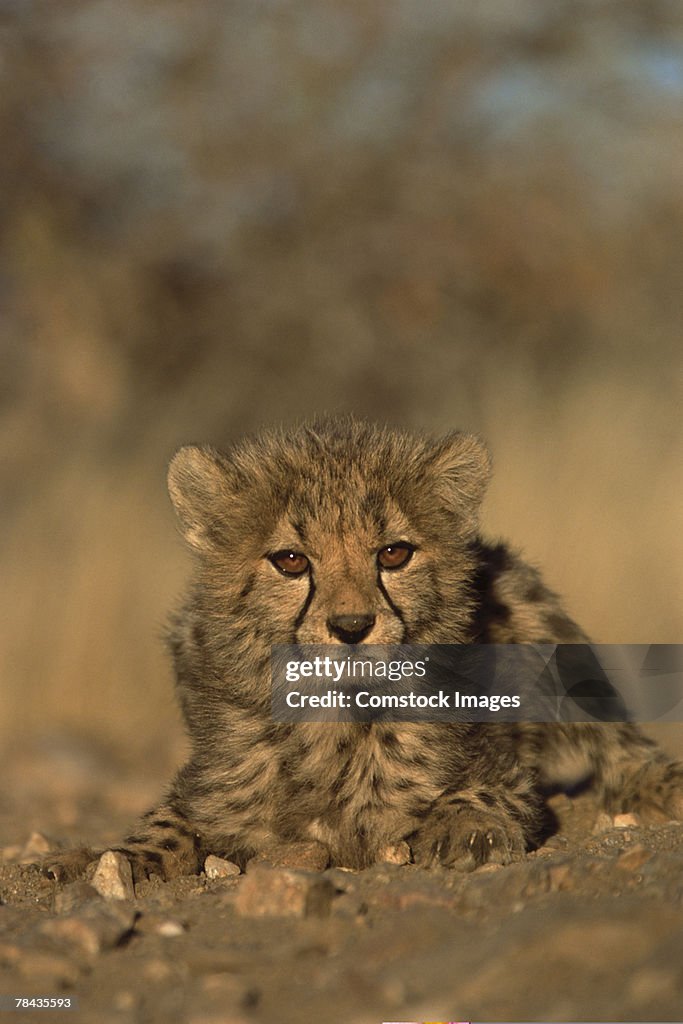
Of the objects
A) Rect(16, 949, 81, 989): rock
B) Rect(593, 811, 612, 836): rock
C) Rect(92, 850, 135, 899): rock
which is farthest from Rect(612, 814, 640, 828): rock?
Rect(16, 949, 81, 989): rock

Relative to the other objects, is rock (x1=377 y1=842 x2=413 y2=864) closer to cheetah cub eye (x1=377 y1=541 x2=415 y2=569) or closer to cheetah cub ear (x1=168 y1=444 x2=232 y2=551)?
cheetah cub eye (x1=377 y1=541 x2=415 y2=569)

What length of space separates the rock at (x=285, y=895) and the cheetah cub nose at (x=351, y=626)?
0.52 m

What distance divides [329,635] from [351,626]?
0.07 m

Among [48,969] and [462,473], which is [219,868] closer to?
[48,969]

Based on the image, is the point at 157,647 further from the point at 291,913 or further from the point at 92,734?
the point at 291,913

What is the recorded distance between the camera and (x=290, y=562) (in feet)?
9.54

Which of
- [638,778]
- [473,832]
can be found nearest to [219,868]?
[473,832]

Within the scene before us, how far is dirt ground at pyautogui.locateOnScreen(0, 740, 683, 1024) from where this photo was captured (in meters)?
1.79

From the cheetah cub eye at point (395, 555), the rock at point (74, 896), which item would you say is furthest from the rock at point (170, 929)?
the cheetah cub eye at point (395, 555)

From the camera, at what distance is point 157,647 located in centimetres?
694

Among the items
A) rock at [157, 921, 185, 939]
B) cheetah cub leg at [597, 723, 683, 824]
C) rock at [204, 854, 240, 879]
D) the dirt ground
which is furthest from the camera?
cheetah cub leg at [597, 723, 683, 824]

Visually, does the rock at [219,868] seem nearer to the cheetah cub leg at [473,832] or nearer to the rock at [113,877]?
the rock at [113,877]

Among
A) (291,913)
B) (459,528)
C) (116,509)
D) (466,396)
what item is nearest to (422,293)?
(466,396)

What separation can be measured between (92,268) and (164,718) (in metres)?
3.30
